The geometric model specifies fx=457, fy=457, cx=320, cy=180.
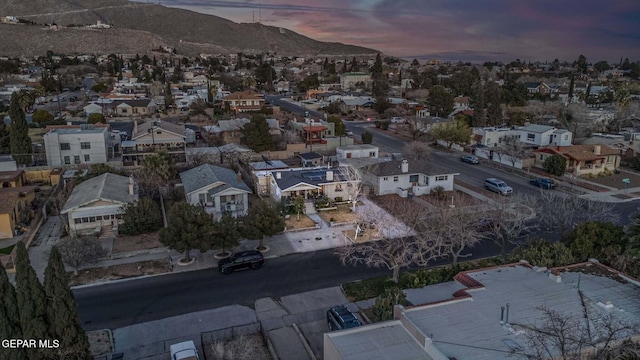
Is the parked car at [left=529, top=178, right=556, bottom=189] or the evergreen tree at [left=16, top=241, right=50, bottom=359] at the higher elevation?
the evergreen tree at [left=16, top=241, right=50, bottom=359]

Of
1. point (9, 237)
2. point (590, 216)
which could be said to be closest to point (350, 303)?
point (590, 216)

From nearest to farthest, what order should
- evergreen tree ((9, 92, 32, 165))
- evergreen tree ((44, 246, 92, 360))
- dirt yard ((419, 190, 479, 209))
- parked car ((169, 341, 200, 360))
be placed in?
evergreen tree ((44, 246, 92, 360)) → parked car ((169, 341, 200, 360)) → dirt yard ((419, 190, 479, 209)) → evergreen tree ((9, 92, 32, 165))

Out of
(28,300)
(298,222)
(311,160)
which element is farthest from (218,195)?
(28,300)

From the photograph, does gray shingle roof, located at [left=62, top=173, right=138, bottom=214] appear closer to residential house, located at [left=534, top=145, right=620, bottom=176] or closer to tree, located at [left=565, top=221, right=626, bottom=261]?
tree, located at [left=565, top=221, right=626, bottom=261]

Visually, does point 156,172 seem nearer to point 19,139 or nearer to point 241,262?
point 241,262

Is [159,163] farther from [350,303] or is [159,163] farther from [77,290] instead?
[350,303]

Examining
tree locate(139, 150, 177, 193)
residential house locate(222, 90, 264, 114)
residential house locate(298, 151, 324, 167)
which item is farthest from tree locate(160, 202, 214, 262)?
residential house locate(222, 90, 264, 114)

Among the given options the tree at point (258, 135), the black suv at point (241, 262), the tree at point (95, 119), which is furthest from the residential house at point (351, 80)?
the black suv at point (241, 262)
